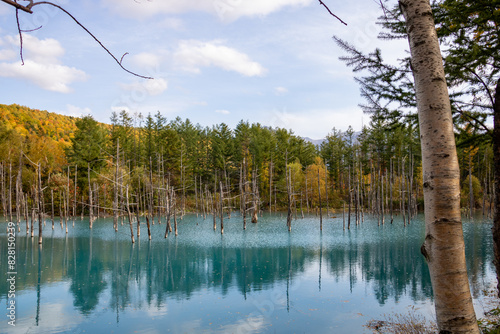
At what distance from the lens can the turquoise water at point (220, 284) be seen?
9094 mm

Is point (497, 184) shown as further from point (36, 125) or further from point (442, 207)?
point (36, 125)

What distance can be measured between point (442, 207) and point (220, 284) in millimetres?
12206

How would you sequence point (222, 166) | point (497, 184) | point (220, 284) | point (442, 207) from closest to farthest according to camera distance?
1. point (442, 207)
2. point (497, 184)
3. point (220, 284)
4. point (222, 166)

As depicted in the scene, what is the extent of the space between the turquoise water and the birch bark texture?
7.31 metres

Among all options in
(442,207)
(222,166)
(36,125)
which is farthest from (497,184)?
(36,125)

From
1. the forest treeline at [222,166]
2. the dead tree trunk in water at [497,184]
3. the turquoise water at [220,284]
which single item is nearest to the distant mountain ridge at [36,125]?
the forest treeline at [222,166]

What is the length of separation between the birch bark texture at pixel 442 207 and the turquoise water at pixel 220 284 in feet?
24.0

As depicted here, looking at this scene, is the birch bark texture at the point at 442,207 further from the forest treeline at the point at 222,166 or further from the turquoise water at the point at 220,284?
the forest treeline at the point at 222,166

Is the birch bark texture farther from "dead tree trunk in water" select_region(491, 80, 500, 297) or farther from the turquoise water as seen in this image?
the turquoise water

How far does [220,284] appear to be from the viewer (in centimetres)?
1301

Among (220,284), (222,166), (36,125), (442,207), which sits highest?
(36,125)

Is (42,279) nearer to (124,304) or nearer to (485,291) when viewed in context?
(124,304)

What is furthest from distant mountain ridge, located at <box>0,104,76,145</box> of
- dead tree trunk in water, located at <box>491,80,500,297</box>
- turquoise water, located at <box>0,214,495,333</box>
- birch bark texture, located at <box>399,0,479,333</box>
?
birch bark texture, located at <box>399,0,479,333</box>

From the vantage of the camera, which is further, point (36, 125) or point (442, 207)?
point (36, 125)
